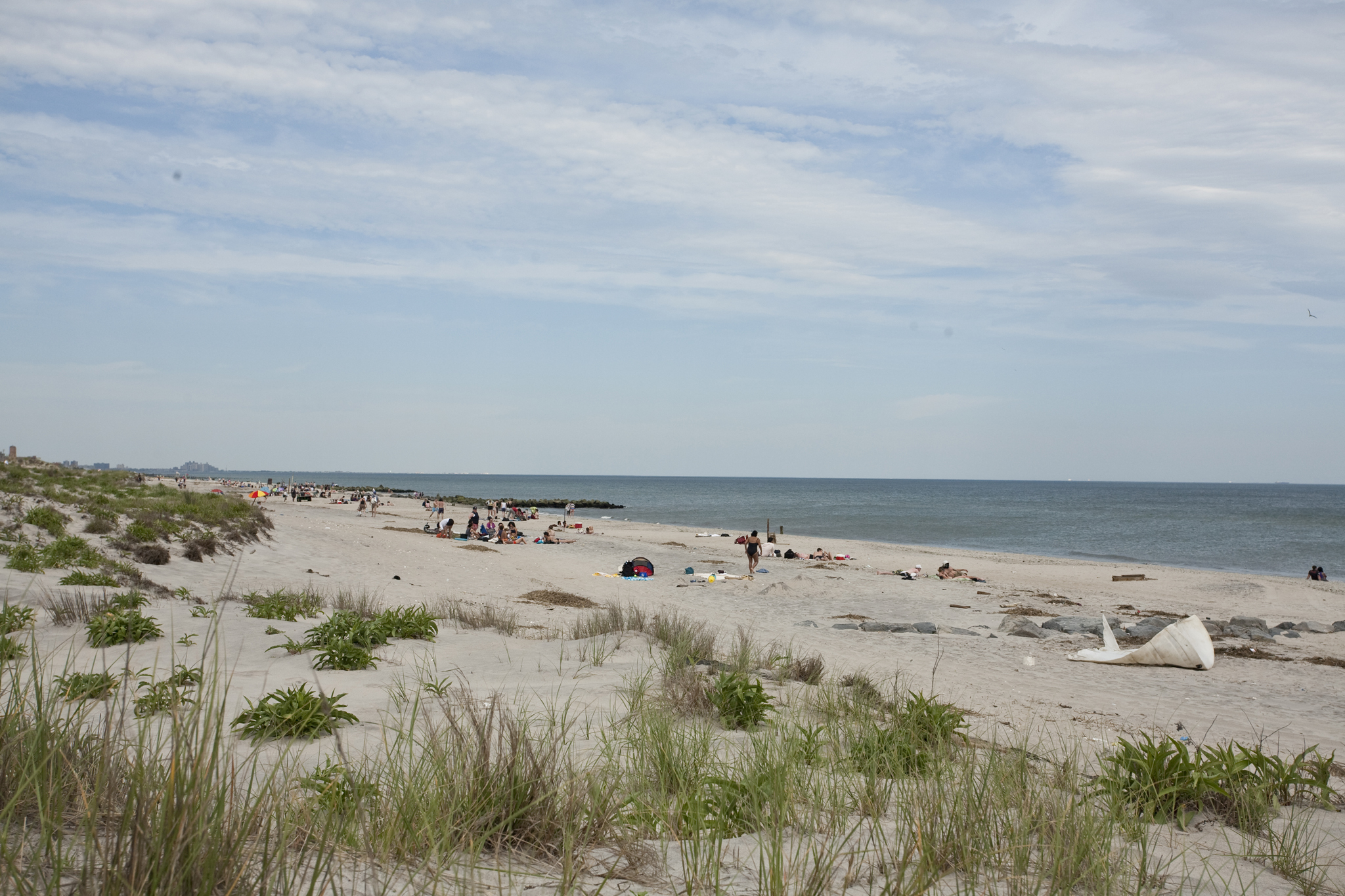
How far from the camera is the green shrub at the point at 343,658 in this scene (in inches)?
256

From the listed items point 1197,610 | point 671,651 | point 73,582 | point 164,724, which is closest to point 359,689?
point 164,724

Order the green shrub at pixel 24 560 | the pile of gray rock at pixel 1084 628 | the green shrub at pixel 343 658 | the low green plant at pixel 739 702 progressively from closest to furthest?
the low green plant at pixel 739 702 < the green shrub at pixel 343 658 < the green shrub at pixel 24 560 < the pile of gray rock at pixel 1084 628

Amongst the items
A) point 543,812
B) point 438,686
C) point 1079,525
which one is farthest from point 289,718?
point 1079,525

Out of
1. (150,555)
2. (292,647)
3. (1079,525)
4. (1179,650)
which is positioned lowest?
(1079,525)

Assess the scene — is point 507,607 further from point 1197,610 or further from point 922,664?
point 1197,610

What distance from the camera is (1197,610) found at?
19.3 m

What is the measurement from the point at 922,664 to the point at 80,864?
955cm

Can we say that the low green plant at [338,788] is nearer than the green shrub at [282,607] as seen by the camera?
Yes

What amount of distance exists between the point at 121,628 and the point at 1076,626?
14616 millimetres

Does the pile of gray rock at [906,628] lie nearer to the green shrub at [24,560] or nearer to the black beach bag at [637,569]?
the black beach bag at [637,569]

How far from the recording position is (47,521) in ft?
47.0

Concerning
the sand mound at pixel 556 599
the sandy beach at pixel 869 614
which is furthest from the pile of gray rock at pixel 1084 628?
the sand mound at pixel 556 599

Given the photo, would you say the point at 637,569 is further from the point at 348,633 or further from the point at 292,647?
the point at 292,647

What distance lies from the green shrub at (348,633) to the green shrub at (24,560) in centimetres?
545
